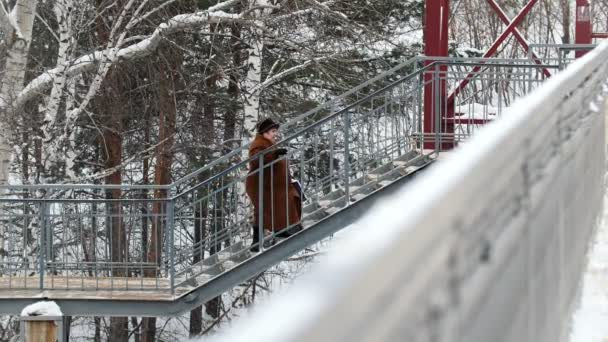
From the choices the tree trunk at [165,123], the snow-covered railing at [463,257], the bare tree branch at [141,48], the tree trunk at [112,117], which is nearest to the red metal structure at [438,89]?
the bare tree branch at [141,48]

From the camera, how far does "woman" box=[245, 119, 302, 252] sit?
1214cm

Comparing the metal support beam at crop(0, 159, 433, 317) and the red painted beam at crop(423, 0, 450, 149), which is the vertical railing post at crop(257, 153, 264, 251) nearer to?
the metal support beam at crop(0, 159, 433, 317)

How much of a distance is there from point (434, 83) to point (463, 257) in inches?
469

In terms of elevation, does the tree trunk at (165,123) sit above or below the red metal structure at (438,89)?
below

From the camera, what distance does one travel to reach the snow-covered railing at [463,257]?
4.28ft

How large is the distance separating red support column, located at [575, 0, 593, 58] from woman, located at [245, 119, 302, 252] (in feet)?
17.3

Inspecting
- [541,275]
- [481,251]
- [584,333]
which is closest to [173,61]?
[584,333]

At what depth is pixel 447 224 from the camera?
1.75 metres

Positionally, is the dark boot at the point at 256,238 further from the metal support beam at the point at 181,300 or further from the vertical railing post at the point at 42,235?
the vertical railing post at the point at 42,235

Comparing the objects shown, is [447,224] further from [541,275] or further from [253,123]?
[253,123]

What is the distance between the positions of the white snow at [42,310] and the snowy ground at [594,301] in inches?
219

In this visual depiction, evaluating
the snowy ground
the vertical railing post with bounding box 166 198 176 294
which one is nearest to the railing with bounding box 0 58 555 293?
the vertical railing post with bounding box 166 198 176 294

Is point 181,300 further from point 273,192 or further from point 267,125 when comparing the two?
point 267,125

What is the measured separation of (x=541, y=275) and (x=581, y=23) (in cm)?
1297
